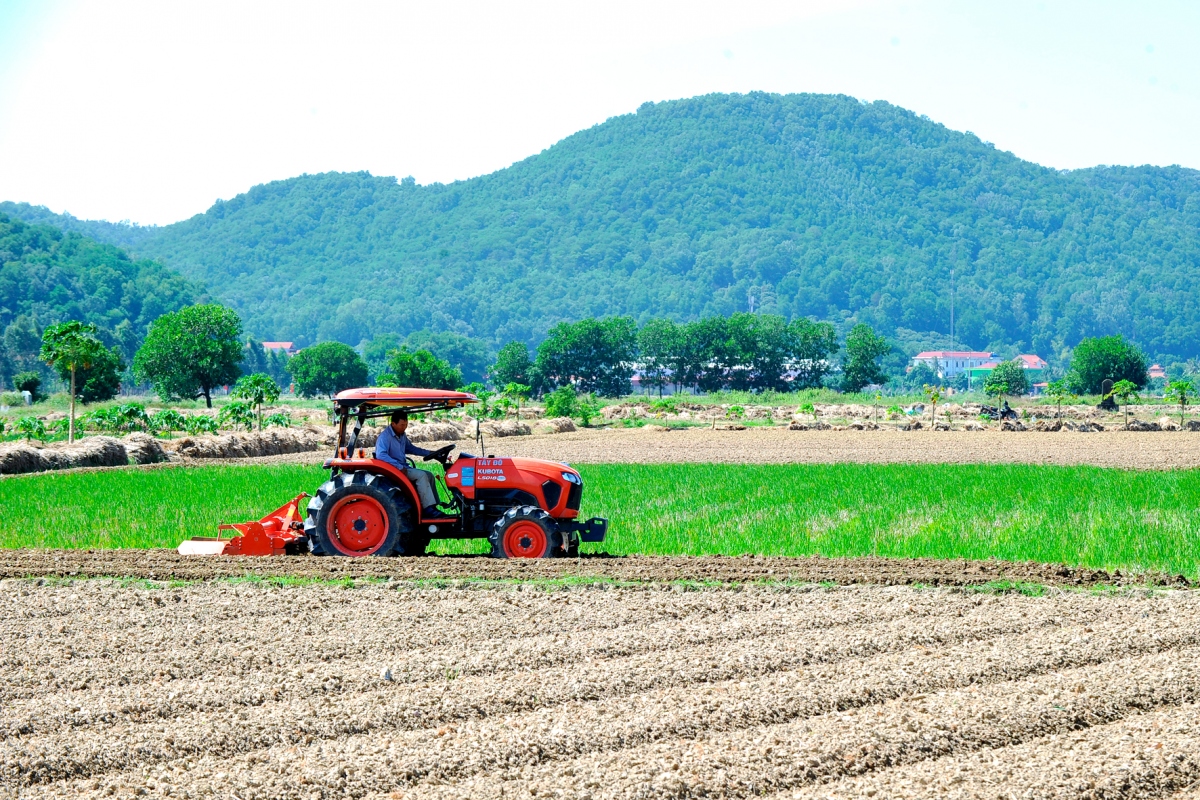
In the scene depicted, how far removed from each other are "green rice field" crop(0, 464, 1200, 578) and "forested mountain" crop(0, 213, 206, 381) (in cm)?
11188

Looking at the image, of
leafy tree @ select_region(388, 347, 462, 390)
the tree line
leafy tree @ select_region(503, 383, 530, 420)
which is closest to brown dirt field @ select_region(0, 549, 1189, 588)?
leafy tree @ select_region(503, 383, 530, 420)

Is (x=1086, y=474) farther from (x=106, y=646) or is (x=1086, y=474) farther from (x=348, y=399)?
(x=106, y=646)

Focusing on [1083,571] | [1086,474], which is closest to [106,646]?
[1083,571]

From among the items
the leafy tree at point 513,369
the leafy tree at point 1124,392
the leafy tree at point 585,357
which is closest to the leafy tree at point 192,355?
the leafy tree at point 513,369

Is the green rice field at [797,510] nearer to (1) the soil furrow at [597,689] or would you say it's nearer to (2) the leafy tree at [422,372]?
(1) the soil furrow at [597,689]

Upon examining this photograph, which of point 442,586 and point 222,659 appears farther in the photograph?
point 442,586

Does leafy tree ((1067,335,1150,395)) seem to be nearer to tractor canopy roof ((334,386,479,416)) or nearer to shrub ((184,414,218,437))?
shrub ((184,414,218,437))

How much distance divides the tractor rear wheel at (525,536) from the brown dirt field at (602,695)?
1.73 metres

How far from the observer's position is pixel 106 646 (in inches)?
359

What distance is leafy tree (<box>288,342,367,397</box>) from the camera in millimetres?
110938

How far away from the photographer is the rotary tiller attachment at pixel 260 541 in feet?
42.9

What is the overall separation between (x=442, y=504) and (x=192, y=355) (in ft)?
231

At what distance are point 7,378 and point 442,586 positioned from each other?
120219mm

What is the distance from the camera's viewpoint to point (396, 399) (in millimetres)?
12453
